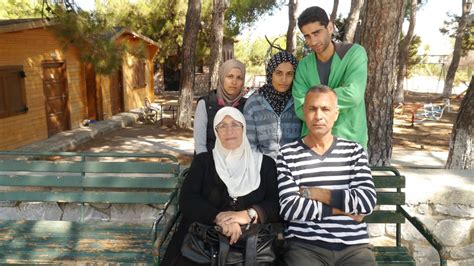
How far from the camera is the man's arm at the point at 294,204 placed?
7.93 ft

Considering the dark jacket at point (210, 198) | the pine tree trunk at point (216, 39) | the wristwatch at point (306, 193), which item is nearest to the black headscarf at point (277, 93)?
the dark jacket at point (210, 198)

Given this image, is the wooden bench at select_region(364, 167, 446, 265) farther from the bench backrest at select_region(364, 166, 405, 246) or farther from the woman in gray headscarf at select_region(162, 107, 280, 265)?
the woman in gray headscarf at select_region(162, 107, 280, 265)

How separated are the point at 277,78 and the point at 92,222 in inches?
74.3

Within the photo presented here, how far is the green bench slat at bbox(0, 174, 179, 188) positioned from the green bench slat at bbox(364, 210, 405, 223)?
4.98 ft

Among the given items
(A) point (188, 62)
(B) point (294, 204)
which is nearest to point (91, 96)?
(A) point (188, 62)

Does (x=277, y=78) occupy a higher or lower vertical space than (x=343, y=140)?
higher

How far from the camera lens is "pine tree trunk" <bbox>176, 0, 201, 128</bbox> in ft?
40.3

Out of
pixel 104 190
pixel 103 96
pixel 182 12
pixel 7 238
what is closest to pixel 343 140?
pixel 104 190

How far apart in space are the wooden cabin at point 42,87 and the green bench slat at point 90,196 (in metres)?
6.03

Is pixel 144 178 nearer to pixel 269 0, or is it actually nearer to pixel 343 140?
pixel 343 140

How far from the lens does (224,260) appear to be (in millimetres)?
2359

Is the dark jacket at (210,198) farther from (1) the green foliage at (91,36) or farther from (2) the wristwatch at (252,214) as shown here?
(1) the green foliage at (91,36)

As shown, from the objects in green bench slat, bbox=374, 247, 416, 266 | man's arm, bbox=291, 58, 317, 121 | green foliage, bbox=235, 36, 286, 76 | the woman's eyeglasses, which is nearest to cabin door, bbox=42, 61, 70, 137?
the woman's eyeglasses

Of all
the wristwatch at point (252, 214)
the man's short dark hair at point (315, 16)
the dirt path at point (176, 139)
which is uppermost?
the man's short dark hair at point (315, 16)
